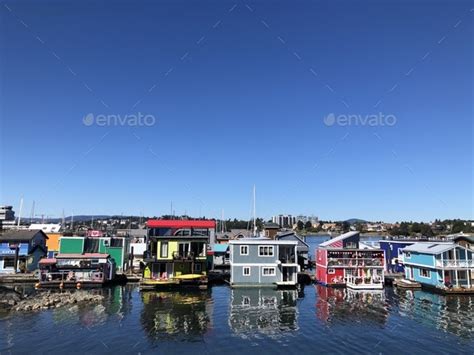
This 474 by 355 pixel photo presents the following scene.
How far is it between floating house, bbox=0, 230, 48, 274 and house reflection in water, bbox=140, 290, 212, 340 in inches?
945

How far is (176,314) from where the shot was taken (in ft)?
106

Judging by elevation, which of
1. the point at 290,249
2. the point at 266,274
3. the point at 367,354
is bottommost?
the point at 367,354

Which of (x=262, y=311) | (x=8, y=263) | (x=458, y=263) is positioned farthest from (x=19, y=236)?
(x=458, y=263)

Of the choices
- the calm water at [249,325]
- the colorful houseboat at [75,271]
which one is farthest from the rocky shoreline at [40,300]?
the colorful houseboat at [75,271]

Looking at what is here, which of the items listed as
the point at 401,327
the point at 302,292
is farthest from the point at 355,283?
the point at 401,327

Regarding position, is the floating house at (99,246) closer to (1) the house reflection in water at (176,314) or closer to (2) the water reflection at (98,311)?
(1) the house reflection in water at (176,314)

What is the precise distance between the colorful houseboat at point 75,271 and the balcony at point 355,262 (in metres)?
30.6

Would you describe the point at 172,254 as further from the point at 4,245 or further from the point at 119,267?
the point at 4,245

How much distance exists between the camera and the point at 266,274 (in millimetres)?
45812

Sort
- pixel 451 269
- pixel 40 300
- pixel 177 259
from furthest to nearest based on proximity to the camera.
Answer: pixel 177 259, pixel 451 269, pixel 40 300

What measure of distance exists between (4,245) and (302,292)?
148ft

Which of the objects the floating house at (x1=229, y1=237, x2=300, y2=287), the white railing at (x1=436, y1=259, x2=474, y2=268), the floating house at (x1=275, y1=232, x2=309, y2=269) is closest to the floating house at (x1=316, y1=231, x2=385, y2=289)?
the floating house at (x1=229, y1=237, x2=300, y2=287)

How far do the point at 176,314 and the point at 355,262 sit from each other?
26.0 m

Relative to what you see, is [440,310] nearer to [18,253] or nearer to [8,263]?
[18,253]
